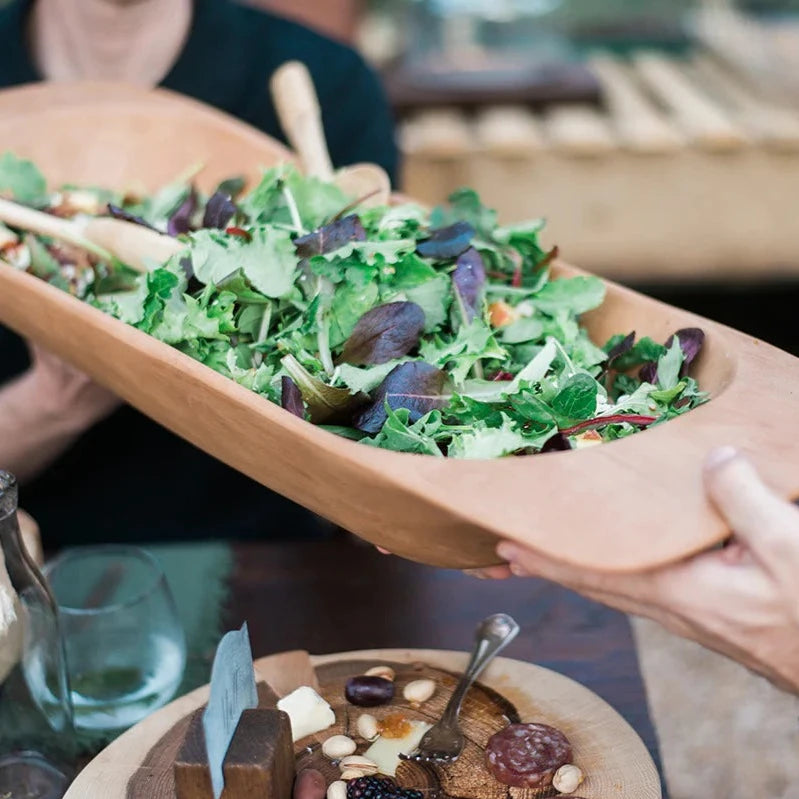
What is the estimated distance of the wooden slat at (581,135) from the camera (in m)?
2.39

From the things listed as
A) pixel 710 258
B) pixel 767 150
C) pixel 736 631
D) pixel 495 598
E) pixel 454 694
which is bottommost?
pixel 710 258

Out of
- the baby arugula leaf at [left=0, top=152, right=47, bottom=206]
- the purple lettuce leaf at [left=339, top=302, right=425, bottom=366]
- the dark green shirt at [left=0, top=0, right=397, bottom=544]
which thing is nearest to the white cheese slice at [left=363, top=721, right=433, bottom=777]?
the purple lettuce leaf at [left=339, top=302, right=425, bottom=366]

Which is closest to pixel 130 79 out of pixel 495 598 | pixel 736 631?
pixel 495 598

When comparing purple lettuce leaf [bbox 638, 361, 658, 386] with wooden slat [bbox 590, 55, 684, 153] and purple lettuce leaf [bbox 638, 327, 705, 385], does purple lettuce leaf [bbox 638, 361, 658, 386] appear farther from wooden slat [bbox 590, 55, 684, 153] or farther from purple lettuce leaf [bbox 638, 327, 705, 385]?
wooden slat [bbox 590, 55, 684, 153]

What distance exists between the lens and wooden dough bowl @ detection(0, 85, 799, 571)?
1.84 feet

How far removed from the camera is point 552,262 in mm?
940

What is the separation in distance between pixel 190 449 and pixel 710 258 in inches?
60.8

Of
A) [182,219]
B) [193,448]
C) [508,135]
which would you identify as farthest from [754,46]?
[182,219]

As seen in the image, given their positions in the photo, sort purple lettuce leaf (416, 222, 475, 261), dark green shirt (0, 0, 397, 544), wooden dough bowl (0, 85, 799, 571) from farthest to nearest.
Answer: dark green shirt (0, 0, 397, 544) < purple lettuce leaf (416, 222, 475, 261) < wooden dough bowl (0, 85, 799, 571)

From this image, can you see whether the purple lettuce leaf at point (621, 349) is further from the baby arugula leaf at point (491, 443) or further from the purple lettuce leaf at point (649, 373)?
the baby arugula leaf at point (491, 443)

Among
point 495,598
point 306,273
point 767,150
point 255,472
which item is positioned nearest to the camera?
point 255,472

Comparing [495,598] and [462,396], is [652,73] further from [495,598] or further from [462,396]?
[462,396]

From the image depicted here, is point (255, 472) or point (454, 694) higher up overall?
point (255, 472)

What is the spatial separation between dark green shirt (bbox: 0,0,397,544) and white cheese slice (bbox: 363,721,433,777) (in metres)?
0.75
